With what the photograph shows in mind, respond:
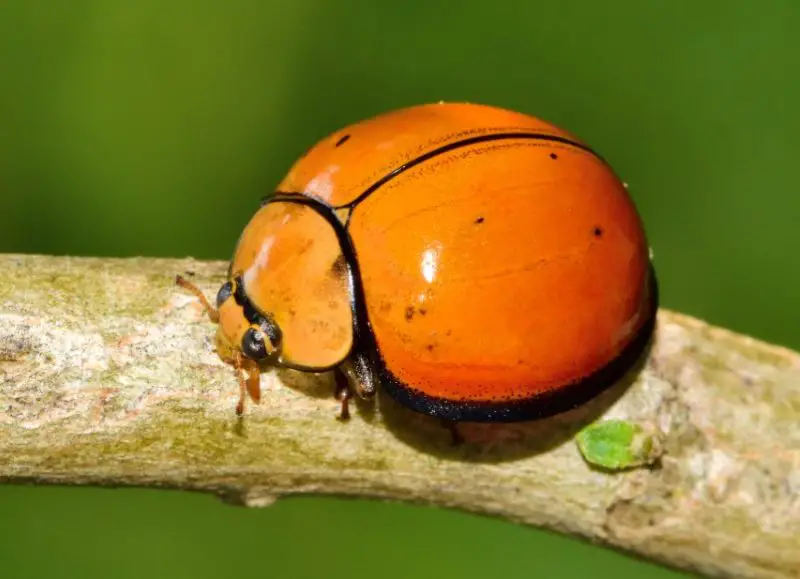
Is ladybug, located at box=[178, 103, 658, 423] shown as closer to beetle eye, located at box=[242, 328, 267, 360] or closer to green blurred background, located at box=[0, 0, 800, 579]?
beetle eye, located at box=[242, 328, 267, 360]

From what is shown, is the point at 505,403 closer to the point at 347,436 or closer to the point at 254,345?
the point at 347,436

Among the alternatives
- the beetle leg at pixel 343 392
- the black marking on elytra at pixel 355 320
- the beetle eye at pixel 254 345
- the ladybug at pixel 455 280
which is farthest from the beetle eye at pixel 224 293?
the beetle leg at pixel 343 392

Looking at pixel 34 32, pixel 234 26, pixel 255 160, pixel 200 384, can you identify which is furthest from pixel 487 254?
pixel 34 32

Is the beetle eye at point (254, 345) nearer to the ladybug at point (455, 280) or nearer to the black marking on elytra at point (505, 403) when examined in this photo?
the ladybug at point (455, 280)

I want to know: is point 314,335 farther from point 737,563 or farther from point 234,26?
point 234,26

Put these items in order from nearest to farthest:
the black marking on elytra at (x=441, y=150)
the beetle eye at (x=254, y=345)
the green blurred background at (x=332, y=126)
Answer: the beetle eye at (x=254, y=345) < the black marking on elytra at (x=441, y=150) < the green blurred background at (x=332, y=126)

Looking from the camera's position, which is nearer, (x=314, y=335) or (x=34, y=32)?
(x=314, y=335)
